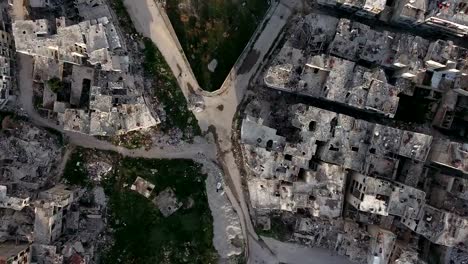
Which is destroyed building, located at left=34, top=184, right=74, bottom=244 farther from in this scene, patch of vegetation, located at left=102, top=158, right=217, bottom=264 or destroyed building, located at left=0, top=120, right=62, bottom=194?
patch of vegetation, located at left=102, top=158, right=217, bottom=264

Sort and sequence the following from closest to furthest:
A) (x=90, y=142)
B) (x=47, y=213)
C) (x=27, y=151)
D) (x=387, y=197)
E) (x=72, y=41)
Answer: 1. (x=47, y=213)
2. (x=387, y=197)
3. (x=72, y=41)
4. (x=27, y=151)
5. (x=90, y=142)

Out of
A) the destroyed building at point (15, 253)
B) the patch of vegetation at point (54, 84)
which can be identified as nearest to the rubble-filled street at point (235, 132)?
the patch of vegetation at point (54, 84)

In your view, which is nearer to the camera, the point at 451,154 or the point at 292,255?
the point at 451,154

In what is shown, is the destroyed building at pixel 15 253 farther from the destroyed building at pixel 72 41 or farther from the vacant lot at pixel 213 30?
the vacant lot at pixel 213 30

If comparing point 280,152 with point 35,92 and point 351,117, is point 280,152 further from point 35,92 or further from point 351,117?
point 35,92

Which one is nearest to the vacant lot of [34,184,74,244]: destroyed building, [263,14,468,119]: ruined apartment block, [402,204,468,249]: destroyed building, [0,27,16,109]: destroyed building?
[263,14,468,119]: ruined apartment block

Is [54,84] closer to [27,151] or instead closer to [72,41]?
[72,41]

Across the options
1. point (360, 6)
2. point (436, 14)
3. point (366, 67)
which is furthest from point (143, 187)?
point (436, 14)
